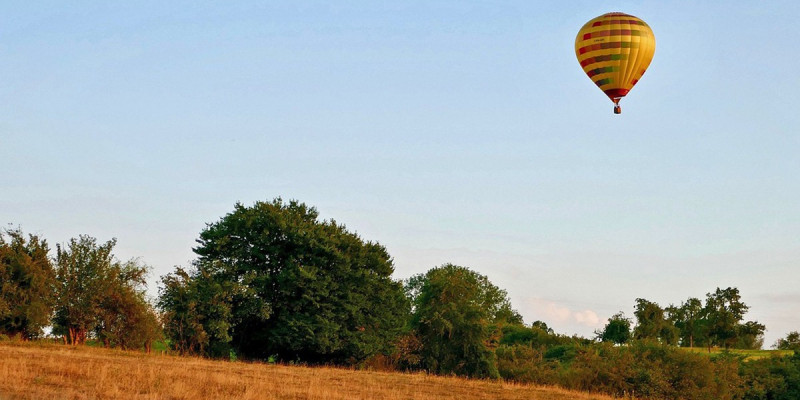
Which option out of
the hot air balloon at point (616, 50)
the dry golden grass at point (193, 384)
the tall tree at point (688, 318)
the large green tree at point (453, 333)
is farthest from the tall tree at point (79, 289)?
the tall tree at point (688, 318)

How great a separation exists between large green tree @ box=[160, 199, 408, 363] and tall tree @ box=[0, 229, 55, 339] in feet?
23.0

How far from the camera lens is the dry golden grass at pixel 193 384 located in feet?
71.2

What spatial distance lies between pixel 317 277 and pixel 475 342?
12108 millimetres

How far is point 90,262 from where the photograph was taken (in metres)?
48.0

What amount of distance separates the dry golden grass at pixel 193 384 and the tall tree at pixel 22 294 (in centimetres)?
938

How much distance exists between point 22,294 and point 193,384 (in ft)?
82.9

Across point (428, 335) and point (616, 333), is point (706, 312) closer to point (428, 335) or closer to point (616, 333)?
point (616, 333)

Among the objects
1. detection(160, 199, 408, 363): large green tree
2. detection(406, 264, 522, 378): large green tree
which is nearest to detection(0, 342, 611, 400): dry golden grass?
detection(160, 199, 408, 363): large green tree

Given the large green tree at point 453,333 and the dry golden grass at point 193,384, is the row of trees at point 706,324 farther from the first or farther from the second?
the dry golden grass at point 193,384

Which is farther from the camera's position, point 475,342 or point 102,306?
point 475,342

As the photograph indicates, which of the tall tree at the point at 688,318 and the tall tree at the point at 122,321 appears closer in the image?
the tall tree at the point at 122,321

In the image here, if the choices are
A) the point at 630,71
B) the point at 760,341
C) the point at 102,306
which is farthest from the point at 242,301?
the point at 760,341

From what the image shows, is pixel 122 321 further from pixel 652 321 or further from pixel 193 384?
pixel 652 321

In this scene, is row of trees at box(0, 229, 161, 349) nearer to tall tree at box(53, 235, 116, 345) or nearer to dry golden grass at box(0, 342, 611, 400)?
tall tree at box(53, 235, 116, 345)
